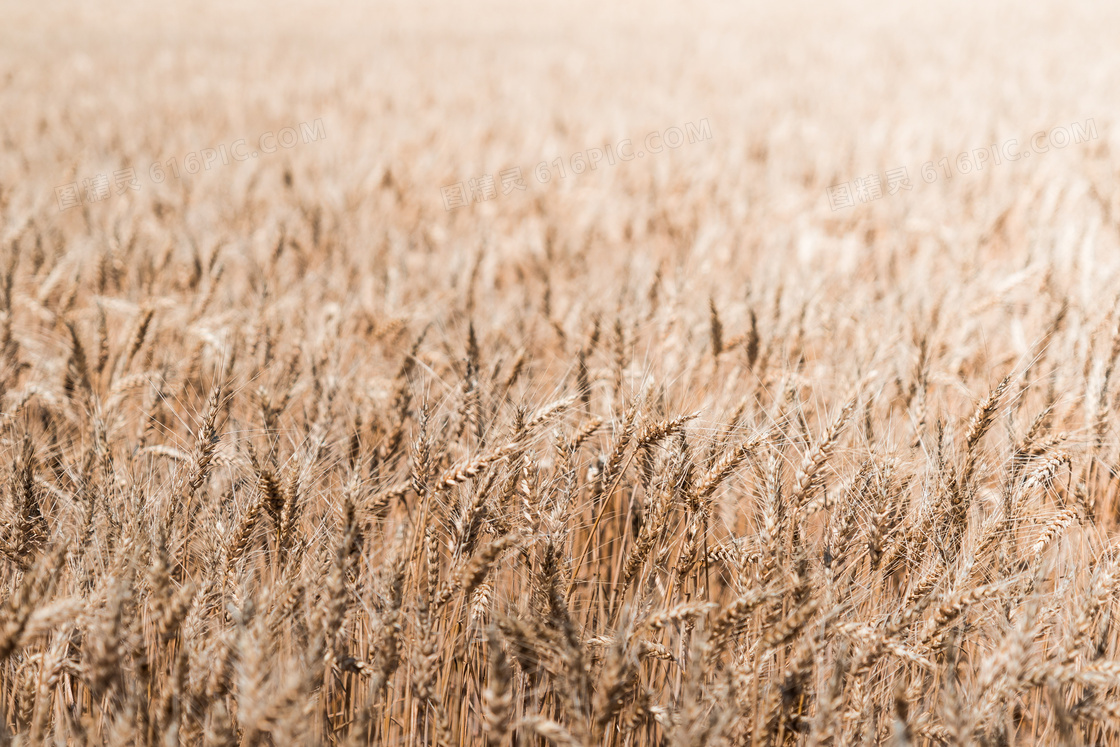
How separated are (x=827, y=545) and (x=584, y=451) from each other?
53 cm

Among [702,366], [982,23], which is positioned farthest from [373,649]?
[982,23]

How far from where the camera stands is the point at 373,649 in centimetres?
105

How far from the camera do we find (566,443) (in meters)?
1.25

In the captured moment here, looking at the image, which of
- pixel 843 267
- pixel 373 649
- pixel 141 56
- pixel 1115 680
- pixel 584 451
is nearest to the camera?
pixel 1115 680

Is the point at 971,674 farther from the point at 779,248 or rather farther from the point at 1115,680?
the point at 779,248

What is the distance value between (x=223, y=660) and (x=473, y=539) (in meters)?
0.40

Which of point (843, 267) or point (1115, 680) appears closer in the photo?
point (1115, 680)

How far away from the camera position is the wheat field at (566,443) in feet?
3.22

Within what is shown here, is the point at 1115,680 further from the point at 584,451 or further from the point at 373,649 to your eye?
the point at 373,649

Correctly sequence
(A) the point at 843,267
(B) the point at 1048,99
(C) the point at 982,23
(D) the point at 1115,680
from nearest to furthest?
(D) the point at 1115,680, (A) the point at 843,267, (B) the point at 1048,99, (C) the point at 982,23

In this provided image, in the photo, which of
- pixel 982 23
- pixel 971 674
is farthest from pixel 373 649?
pixel 982 23

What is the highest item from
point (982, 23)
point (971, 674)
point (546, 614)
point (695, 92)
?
point (982, 23)

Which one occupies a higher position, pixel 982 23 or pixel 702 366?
pixel 982 23

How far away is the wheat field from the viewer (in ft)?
3.22
